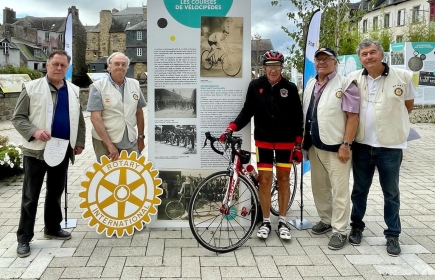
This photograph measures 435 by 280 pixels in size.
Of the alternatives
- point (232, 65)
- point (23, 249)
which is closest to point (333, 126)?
point (232, 65)

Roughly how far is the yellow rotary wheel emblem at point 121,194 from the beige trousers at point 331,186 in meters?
1.71

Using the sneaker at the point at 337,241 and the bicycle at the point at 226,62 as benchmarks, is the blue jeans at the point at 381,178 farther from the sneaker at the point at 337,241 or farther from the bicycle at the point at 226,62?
the bicycle at the point at 226,62

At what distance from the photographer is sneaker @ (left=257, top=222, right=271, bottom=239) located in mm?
4414

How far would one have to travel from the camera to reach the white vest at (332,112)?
416cm

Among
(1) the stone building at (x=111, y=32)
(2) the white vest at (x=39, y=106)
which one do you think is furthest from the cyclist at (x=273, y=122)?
Result: (1) the stone building at (x=111, y=32)

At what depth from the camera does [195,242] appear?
173 inches

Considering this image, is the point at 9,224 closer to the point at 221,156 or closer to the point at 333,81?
the point at 221,156

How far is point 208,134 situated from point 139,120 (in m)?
0.81

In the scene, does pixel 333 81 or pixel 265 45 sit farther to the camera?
pixel 265 45

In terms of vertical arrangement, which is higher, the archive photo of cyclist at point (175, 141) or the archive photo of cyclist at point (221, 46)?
the archive photo of cyclist at point (221, 46)

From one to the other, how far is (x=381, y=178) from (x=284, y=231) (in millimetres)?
1124

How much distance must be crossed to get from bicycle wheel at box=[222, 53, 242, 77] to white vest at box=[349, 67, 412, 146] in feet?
4.87

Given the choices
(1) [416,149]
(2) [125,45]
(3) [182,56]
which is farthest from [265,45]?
(3) [182,56]

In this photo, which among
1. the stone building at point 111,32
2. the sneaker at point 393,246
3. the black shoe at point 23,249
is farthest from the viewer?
the stone building at point 111,32
